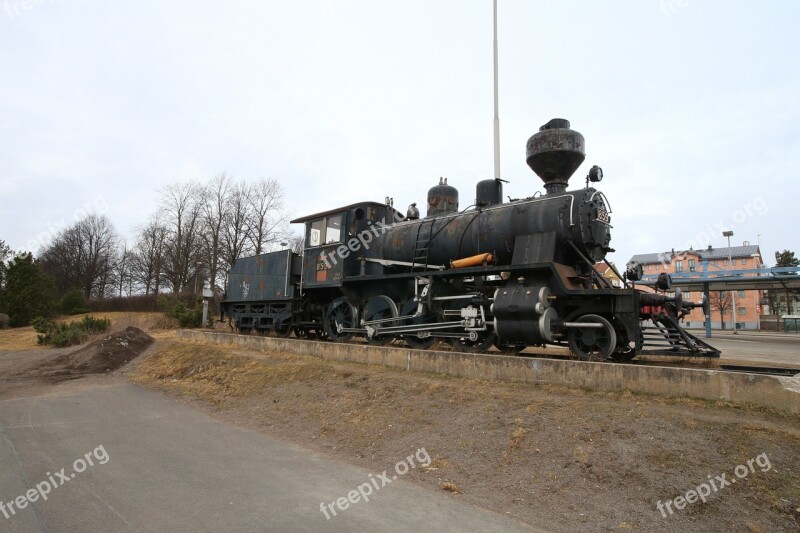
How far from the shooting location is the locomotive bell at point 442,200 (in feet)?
40.6

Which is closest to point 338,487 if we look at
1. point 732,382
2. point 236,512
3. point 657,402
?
point 236,512

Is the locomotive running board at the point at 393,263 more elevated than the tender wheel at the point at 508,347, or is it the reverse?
the locomotive running board at the point at 393,263

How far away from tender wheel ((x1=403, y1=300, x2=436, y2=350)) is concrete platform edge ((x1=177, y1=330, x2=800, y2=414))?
3.56 feet

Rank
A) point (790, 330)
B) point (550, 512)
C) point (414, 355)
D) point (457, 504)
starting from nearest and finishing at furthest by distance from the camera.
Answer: point (550, 512)
point (457, 504)
point (414, 355)
point (790, 330)

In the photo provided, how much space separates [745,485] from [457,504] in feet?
Result: 8.61

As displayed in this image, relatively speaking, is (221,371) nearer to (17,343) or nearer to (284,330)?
(284,330)

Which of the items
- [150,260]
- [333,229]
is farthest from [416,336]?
[150,260]

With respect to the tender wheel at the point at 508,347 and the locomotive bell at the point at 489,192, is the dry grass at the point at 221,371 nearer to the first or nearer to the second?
the tender wheel at the point at 508,347

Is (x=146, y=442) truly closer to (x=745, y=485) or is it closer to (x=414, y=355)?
(x=414, y=355)

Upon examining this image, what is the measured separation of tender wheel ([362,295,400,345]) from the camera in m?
11.5

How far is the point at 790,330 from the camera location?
42.4 metres

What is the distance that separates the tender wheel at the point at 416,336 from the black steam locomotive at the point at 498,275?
0.03 meters

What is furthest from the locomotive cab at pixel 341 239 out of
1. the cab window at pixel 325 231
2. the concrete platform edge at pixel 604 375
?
the concrete platform edge at pixel 604 375

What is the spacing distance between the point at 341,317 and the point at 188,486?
27.3 ft
